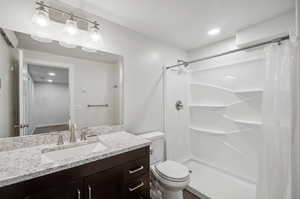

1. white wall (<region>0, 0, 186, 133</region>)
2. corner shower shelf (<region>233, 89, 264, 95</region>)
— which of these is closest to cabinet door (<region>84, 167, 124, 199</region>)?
white wall (<region>0, 0, 186, 133</region>)

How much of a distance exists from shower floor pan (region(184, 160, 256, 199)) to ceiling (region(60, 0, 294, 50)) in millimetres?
2223

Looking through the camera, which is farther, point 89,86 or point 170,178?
point 89,86

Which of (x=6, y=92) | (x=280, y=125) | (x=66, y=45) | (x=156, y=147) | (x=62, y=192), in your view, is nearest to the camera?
(x=62, y=192)

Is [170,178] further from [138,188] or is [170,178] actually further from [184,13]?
[184,13]

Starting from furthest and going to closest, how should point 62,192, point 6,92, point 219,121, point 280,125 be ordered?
point 219,121 < point 280,125 < point 6,92 < point 62,192

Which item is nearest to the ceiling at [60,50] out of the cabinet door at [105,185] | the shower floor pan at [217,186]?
the cabinet door at [105,185]

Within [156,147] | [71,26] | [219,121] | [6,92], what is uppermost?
[71,26]

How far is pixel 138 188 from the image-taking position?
123cm

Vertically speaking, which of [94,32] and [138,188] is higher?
[94,32]

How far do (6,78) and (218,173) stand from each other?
3.03 metres

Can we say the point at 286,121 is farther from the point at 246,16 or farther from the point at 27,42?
the point at 27,42

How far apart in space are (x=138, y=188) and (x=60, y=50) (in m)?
1.52

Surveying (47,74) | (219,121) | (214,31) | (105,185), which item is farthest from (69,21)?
(219,121)

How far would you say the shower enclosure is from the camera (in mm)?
1974
